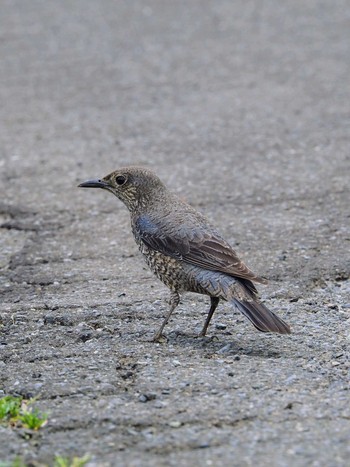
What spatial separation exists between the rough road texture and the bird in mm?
238

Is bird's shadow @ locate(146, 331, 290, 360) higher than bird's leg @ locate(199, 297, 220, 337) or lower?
lower

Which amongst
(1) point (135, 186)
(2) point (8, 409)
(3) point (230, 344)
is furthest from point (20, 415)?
(1) point (135, 186)

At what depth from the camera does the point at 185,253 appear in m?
6.32

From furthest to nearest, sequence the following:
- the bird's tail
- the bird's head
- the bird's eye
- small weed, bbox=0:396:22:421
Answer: the bird's eye → the bird's head → the bird's tail → small weed, bbox=0:396:22:421

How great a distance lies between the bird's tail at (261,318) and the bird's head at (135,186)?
3.93 feet

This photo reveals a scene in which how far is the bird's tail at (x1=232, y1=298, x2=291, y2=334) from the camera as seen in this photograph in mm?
5773

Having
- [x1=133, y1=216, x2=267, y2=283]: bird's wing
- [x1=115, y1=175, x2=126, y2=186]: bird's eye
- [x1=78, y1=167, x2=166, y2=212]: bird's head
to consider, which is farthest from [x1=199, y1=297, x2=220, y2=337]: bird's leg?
[x1=115, y1=175, x2=126, y2=186]: bird's eye

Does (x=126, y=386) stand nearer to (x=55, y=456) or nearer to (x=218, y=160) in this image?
(x=55, y=456)

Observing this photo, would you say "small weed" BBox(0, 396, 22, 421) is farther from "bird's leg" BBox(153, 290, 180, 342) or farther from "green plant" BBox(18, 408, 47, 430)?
"bird's leg" BBox(153, 290, 180, 342)

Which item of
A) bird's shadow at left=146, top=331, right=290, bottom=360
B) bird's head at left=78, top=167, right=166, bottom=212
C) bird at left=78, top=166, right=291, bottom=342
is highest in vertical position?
bird's head at left=78, top=167, right=166, bottom=212

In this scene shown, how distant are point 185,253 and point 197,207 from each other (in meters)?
2.64

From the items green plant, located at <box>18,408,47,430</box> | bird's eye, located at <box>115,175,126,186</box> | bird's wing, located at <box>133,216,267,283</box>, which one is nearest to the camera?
green plant, located at <box>18,408,47,430</box>

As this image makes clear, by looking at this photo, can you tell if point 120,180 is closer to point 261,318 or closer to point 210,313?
point 210,313

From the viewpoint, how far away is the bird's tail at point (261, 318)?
5.77m
